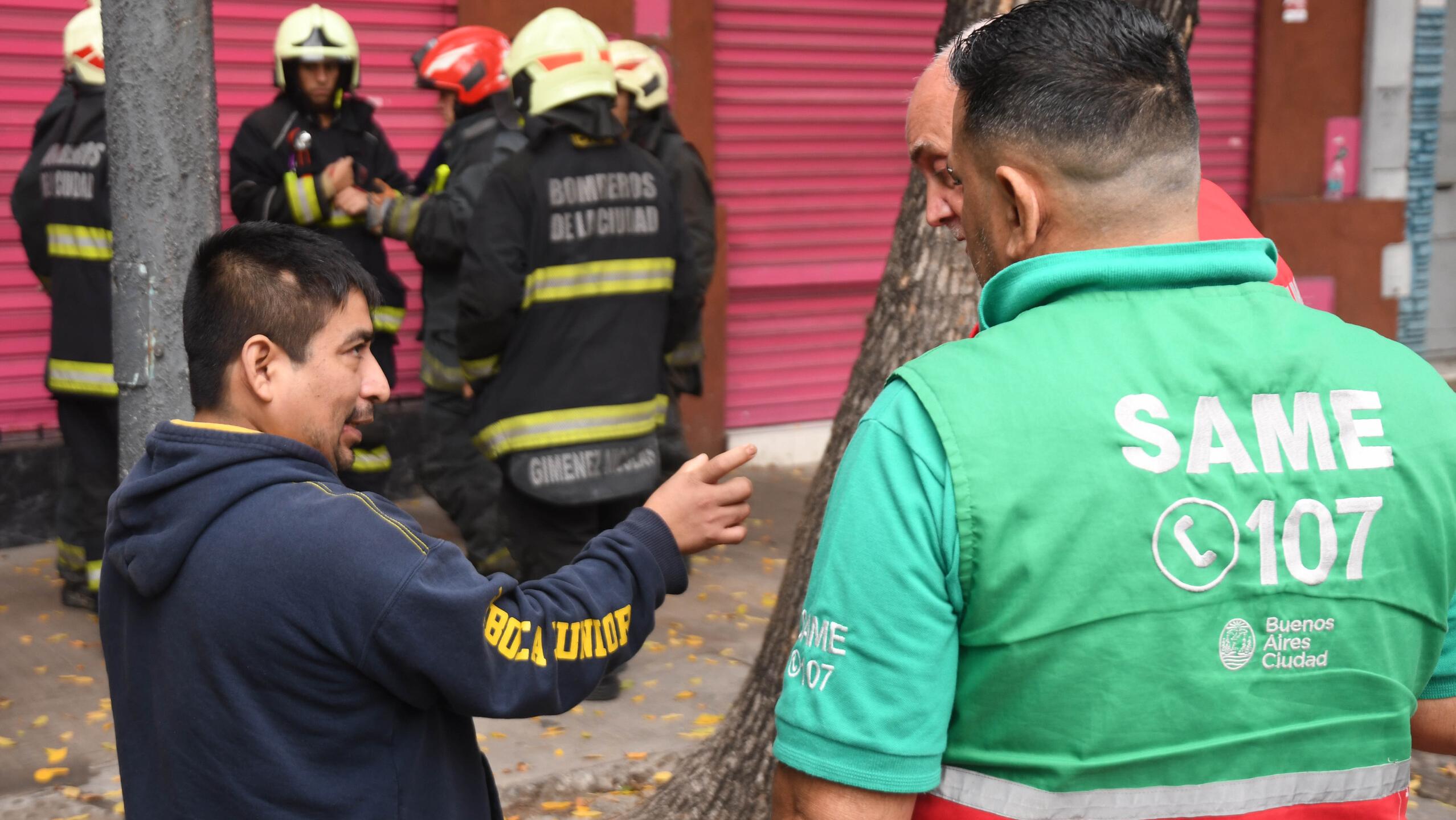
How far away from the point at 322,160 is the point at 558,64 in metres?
1.92

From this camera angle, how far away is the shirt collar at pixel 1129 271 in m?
1.58

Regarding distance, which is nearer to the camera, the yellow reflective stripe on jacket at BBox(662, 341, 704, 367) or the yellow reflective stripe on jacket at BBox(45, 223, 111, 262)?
the yellow reflective stripe on jacket at BBox(45, 223, 111, 262)

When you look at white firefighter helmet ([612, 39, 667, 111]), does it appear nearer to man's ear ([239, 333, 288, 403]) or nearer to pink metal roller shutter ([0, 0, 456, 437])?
pink metal roller shutter ([0, 0, 456, 437])

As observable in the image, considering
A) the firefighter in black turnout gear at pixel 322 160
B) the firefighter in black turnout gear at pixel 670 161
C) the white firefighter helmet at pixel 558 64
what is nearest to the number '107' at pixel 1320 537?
the white firefighter helmet at pixel 558 64

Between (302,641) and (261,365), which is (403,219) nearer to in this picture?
(261,365)

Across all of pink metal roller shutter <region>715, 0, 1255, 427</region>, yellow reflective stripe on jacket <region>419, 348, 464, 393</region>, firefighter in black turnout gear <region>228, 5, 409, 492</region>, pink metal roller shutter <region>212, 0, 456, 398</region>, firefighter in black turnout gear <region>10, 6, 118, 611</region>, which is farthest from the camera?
pink metal roller shutter <region>715, 0, 1255, 427</region>

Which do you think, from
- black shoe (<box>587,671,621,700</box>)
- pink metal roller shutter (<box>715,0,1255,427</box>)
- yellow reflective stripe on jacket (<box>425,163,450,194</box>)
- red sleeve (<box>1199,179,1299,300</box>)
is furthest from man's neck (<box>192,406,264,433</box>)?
pink metal roller shutter (<box>715,0,1255,427</box>)

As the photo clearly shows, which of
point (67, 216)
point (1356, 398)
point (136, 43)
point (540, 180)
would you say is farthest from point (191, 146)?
point (67, 216)

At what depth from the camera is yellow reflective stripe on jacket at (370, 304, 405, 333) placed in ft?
21.1

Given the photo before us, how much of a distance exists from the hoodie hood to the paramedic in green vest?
31.6 inches

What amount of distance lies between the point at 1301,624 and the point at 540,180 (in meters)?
3.78

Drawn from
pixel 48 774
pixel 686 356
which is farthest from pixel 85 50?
pixel 48 774

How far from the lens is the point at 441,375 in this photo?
6398mm

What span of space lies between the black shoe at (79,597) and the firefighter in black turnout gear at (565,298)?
2222 mm
